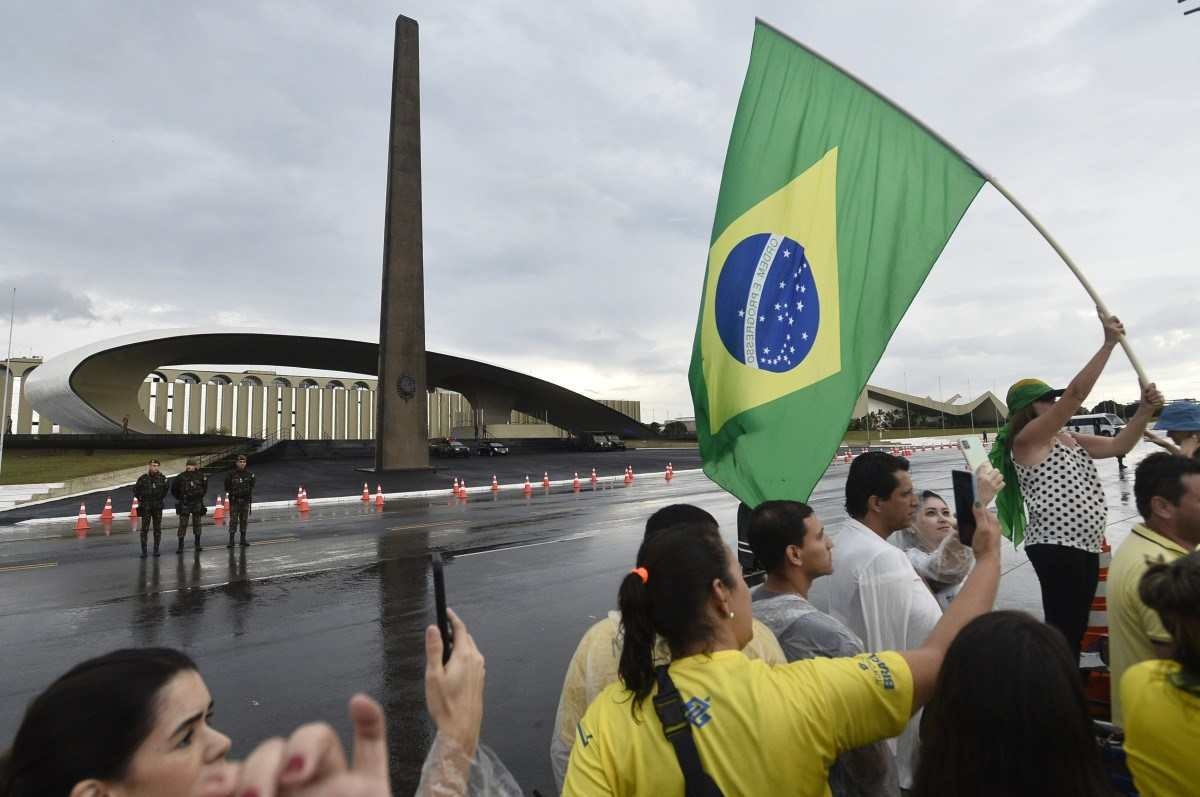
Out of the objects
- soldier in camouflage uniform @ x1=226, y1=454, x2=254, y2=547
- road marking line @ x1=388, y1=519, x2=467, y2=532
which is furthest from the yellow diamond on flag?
road marking line @ x1=388, y1=519, x2=467, y2=532

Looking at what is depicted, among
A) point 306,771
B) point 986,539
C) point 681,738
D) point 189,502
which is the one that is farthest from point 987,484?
point 189,502

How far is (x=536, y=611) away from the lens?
714 centimetres

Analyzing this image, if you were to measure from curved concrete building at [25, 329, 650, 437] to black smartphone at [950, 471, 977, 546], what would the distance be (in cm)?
2817

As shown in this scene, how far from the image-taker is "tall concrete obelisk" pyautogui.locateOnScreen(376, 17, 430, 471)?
95.6 feet

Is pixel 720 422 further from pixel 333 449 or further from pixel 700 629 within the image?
pixel 333 449

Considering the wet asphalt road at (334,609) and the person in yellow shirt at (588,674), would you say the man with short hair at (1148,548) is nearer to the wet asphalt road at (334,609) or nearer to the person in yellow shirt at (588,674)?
the person in yellow shirt at (588,674)

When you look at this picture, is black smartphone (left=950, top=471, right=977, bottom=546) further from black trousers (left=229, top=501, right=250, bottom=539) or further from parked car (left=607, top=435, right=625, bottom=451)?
parked car (left=607, top=435, right=625, bottom=451)

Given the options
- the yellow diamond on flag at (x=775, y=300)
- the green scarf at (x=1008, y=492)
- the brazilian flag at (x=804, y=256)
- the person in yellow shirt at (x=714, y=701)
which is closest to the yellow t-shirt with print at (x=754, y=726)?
the person in yellow shirt at (x=714, y=701)

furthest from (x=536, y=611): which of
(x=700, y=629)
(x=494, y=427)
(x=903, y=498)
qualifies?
(x=494, y=427)

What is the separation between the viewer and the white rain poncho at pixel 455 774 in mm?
1262

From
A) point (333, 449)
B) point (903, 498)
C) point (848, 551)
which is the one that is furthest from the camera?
point (333, 449)

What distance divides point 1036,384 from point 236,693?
5489 millimetres

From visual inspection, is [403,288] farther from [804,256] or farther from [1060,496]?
[1060,496]

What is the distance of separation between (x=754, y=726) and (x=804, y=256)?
2815 mm
